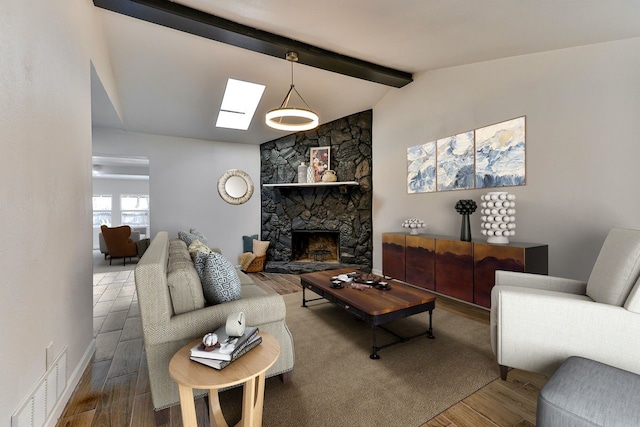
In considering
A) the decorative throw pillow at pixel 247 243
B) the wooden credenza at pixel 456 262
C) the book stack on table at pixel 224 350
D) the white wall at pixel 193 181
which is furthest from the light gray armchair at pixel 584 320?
the white wall at pixel 193 181

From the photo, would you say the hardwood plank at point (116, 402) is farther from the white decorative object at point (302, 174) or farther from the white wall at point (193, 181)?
the white decorative object at point (302, 174)

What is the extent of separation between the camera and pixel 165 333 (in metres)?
1.56

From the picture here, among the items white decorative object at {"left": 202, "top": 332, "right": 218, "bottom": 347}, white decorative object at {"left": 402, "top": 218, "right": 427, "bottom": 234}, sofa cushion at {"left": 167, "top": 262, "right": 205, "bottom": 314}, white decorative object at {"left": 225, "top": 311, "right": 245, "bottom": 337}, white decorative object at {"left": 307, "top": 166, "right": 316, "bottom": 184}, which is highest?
white decorative object at {"left": 307, "top": 166, "right": 316, "bottom": 184}

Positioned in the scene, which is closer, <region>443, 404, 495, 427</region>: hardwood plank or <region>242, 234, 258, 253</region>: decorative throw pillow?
<region>443, 404, 495, 427</region>: hardwood plank

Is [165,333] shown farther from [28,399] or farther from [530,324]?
[530,324]

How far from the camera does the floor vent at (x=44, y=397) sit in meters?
1.24

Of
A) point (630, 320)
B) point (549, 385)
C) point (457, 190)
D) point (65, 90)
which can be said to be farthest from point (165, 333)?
point (457, 190)

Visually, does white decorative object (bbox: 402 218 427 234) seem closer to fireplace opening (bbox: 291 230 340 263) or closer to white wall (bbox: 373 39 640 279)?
white wall (bbox: 373 39 640 279)

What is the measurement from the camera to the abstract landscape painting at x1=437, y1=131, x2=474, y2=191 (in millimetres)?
3594

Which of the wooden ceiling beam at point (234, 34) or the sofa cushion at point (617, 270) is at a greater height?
the wooden ceiling beam at point (234, 34)

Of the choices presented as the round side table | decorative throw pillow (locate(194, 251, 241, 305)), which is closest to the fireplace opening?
decorative throw pillow (locate(194, 251, 241, 305))

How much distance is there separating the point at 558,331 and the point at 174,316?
2.32 meters

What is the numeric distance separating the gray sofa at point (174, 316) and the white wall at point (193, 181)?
3.86m

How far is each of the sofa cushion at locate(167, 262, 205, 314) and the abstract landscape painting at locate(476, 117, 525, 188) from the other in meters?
3.40
